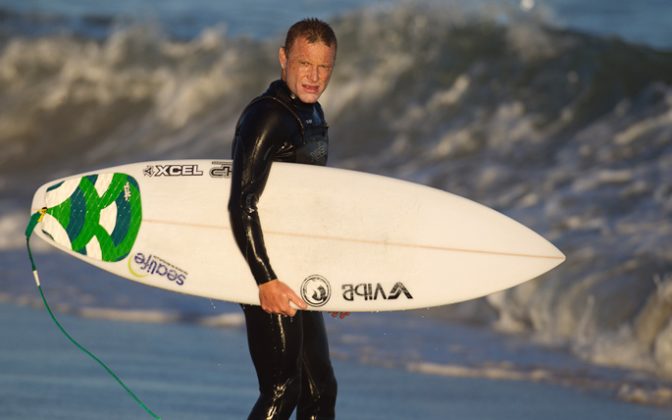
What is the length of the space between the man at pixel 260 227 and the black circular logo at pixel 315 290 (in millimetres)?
42

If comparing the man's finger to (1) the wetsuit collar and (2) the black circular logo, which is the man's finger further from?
(1) the wetsuit collar

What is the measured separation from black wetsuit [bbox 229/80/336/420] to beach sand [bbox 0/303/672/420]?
1.31m

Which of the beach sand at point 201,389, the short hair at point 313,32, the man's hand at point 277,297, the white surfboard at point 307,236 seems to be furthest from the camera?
the beach sand at point 201,389

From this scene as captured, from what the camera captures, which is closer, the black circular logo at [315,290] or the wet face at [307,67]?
the wet face at [307,67]

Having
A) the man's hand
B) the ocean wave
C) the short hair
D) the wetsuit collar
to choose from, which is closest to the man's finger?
the man's hand

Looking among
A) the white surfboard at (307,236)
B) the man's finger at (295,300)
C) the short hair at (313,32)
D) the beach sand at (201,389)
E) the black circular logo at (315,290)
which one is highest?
the short hair at (313,32)

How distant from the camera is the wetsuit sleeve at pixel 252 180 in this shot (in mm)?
3543

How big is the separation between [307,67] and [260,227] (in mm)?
523

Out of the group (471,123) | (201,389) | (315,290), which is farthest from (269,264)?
(471,123)

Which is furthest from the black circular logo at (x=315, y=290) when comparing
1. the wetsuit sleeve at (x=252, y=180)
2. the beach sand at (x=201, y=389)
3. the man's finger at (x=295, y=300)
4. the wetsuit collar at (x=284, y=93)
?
the beach sand at (x=201, y=389)

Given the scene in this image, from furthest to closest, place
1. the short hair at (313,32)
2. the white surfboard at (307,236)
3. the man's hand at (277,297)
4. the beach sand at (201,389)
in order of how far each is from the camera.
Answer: the beach sand at (201,389)
the white surfboard at (307,236)
the short hair at (313,32)
the man's hand at (277,297)

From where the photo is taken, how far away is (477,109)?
11.8 metres

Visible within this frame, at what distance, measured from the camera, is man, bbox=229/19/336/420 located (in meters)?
3.55

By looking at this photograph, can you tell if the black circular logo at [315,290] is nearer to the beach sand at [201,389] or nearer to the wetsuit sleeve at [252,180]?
the wetsuit sleeve at [252,180]
